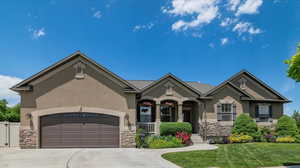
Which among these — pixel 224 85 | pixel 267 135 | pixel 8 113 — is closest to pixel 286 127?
pixel 267 135

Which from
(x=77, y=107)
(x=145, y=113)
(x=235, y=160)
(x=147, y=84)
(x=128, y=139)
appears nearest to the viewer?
(x=235, y=160)

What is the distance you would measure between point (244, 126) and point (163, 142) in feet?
26.4

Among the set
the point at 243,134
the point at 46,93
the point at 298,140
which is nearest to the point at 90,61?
the point at 46,93

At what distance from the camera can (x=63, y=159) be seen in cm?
1127

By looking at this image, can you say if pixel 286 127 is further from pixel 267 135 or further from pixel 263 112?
pixel 263 112

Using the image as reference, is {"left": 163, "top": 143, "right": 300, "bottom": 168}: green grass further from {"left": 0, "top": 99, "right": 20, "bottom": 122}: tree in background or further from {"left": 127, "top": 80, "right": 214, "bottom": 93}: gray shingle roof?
{"left": 0, "top": 99, "right": 20, "bottom": 122}: tree in background

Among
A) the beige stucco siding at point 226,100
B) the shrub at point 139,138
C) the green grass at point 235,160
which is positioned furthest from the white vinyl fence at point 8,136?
the beige stucco siding at point 226,100

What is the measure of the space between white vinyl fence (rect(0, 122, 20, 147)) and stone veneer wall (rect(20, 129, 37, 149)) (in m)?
1.13

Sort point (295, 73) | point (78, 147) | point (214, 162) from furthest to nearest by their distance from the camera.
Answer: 1. point (78, 147)
2. point (214, 162)
3. point (295, 73)

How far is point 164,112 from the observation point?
2183 centimetres

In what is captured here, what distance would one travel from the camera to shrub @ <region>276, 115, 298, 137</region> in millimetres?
20531

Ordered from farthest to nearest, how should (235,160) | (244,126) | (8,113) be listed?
(8,113), (244,126), (235,160)

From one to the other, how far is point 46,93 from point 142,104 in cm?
797

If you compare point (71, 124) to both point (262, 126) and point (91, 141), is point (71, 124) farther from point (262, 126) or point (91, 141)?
point (262, 126)
